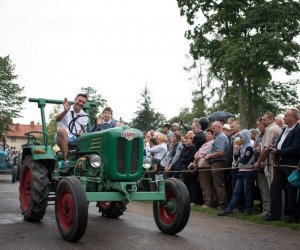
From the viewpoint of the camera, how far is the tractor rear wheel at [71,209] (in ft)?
18.9

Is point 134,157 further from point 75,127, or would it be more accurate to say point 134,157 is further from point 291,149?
point 291,149

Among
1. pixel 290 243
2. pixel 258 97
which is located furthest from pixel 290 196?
pixel 258 97

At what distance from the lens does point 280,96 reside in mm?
31594

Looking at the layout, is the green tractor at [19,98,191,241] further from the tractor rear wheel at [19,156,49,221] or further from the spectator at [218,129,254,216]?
the spectator at [218,129,254,216]

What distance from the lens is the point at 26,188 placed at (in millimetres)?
8102

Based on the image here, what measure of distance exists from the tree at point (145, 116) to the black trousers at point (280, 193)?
6938cm

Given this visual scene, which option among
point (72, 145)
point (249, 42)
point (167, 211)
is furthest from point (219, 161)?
point (249, 42)

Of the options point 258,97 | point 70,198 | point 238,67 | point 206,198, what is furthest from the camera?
point 258,97

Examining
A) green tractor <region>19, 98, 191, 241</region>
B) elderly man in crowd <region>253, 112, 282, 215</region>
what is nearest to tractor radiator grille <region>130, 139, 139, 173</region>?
green tractor <region>19, 98, 191, 241</region>

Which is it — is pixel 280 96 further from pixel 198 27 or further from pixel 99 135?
pixel 99 135

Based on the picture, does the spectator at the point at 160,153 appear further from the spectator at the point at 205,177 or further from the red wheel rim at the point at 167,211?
the red wheel rim at the point at 167,211

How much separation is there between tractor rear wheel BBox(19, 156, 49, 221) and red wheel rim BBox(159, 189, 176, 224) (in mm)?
1841

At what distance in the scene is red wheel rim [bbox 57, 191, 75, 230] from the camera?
607cm

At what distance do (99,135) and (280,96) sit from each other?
2659 centimetres
